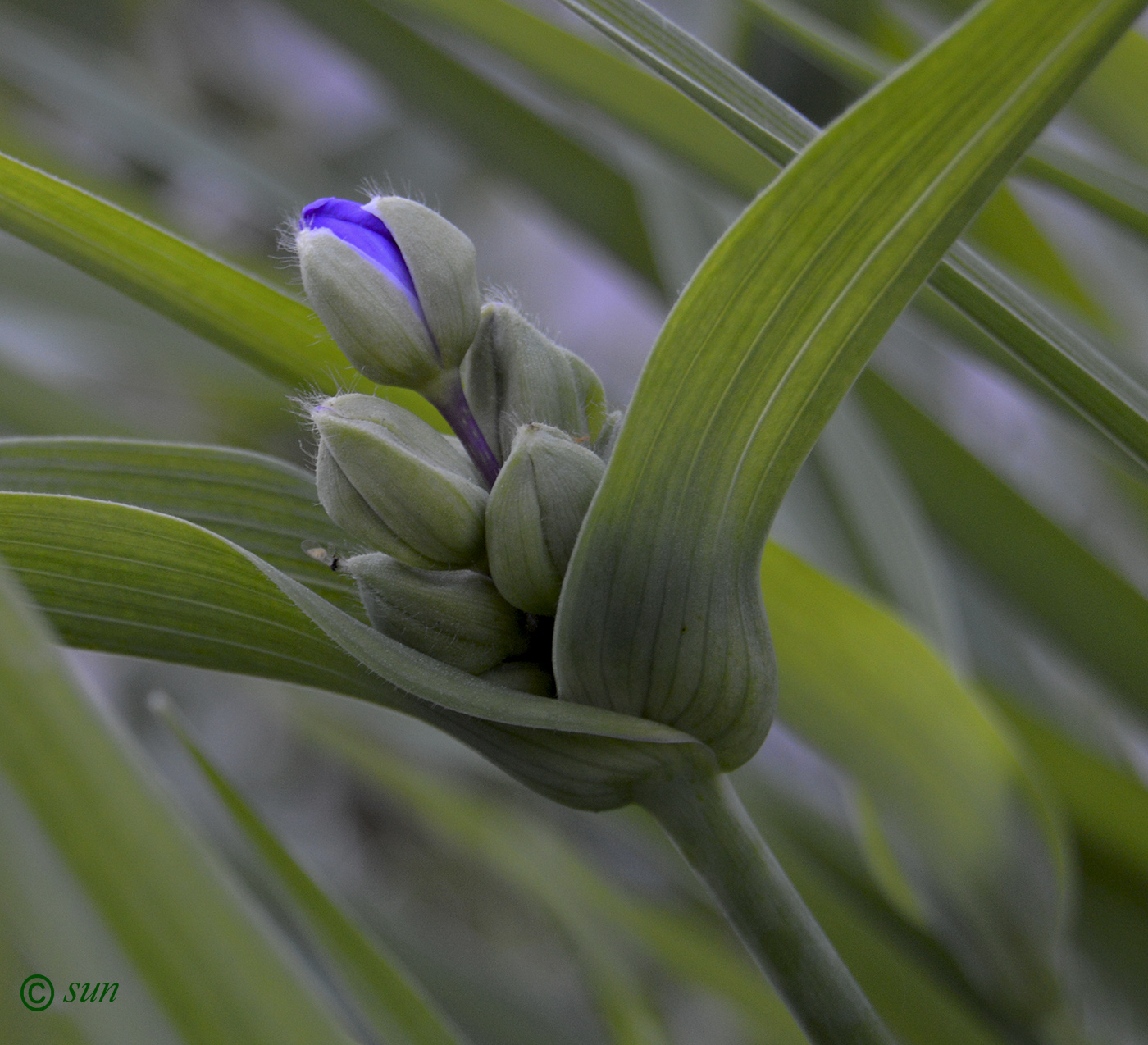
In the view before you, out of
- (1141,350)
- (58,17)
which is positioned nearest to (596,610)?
(1141,350)

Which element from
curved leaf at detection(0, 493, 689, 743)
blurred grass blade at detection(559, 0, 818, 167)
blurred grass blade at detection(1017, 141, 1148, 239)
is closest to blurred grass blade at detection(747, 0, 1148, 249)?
blurred grass blade at detection(1017, 141, 1148, 239)

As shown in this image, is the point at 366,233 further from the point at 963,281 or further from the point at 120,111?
the point at 120,111

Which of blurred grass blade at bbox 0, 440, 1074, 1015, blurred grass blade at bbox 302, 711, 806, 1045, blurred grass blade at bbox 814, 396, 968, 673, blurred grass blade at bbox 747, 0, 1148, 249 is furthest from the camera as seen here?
blurred grass blade at bbox 302, 711, 806, 1045

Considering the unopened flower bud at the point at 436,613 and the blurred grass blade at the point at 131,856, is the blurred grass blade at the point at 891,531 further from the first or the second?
the blurred grass blade at the point at 131,856

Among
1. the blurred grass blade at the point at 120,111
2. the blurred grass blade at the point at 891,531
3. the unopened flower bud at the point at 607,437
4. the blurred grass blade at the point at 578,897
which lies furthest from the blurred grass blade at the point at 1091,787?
the blurred grass blade at the point at 120,111

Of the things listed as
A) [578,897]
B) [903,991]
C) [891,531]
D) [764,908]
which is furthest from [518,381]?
[578,897]

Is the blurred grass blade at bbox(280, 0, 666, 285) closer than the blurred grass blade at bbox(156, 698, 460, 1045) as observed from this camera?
No

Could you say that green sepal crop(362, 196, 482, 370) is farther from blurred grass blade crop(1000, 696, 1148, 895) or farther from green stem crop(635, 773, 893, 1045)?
blurred grass blade crop(1000, 696, 1148, 895)
